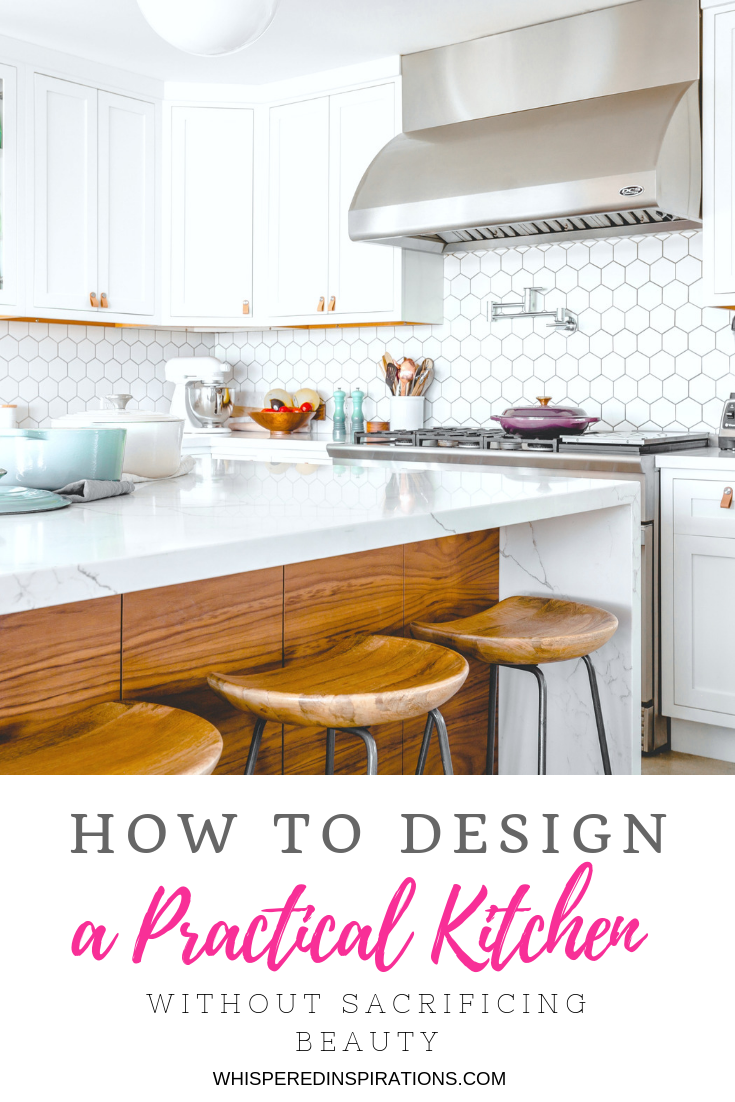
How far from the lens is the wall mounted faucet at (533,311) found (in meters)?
3.67

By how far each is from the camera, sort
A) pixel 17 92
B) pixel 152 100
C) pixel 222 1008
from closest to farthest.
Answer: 1. pixel 222 1008
2. pixel 17 92
3. pixel 152 100

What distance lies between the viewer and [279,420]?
13.8ft

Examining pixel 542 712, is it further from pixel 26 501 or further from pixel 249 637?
pixel 26 501

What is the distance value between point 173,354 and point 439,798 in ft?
13.3

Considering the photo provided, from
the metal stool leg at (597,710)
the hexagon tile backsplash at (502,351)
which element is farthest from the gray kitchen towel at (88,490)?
the hexagon tile backsplash at (502,351)

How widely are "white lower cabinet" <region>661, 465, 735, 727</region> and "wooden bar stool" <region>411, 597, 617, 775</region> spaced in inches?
38.1

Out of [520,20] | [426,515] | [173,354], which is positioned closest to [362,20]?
[520,20]

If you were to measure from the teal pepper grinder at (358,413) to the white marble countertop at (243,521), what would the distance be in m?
2.02

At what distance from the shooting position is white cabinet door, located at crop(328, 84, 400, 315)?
3820 mm

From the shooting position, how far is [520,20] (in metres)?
3.37

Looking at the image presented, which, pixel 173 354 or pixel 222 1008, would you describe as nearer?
pixel 222 1008

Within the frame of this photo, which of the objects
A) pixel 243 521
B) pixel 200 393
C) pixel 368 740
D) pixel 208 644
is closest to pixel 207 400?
pixel 200 393

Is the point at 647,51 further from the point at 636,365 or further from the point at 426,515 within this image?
the point at 426,515

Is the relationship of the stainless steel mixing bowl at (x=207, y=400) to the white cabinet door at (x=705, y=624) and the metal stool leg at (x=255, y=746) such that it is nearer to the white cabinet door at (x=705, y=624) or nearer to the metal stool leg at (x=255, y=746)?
the white cabinet door at (x=705, y=624)
